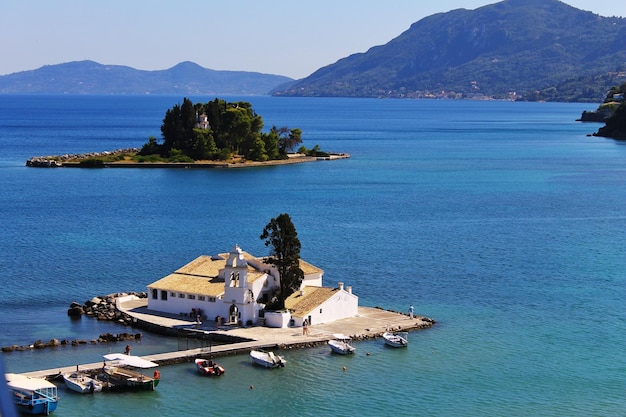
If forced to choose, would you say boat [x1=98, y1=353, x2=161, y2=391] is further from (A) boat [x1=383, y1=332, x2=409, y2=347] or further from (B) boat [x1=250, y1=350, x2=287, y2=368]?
(A) boat [x1=383, y1=332, x2=409, y2=347]

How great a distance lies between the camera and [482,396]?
1353 inches

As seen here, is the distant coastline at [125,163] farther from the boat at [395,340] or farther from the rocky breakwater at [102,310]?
the boat at [395,340]

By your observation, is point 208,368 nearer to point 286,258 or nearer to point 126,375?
point 126,375

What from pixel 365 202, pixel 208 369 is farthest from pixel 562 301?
pixel 365 202

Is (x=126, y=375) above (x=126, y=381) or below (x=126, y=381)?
above

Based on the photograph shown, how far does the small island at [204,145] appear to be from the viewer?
121125 millimetres

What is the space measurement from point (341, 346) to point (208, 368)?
514cm

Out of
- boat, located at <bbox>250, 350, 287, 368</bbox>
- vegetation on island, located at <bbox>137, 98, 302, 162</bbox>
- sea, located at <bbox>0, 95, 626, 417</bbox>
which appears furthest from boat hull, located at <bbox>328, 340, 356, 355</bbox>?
vegetation on island, located at <bbox>137, 98, 302, 162</bbox>

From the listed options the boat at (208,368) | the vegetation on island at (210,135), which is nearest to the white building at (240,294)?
the boat at (208,368)

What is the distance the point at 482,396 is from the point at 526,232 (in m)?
37.7

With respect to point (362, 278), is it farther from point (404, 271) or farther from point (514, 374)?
point (514, 374)

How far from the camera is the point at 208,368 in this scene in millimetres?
35031

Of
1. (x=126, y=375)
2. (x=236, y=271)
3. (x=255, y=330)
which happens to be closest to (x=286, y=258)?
(x=236, y=271)

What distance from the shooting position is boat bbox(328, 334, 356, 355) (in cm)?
3741
